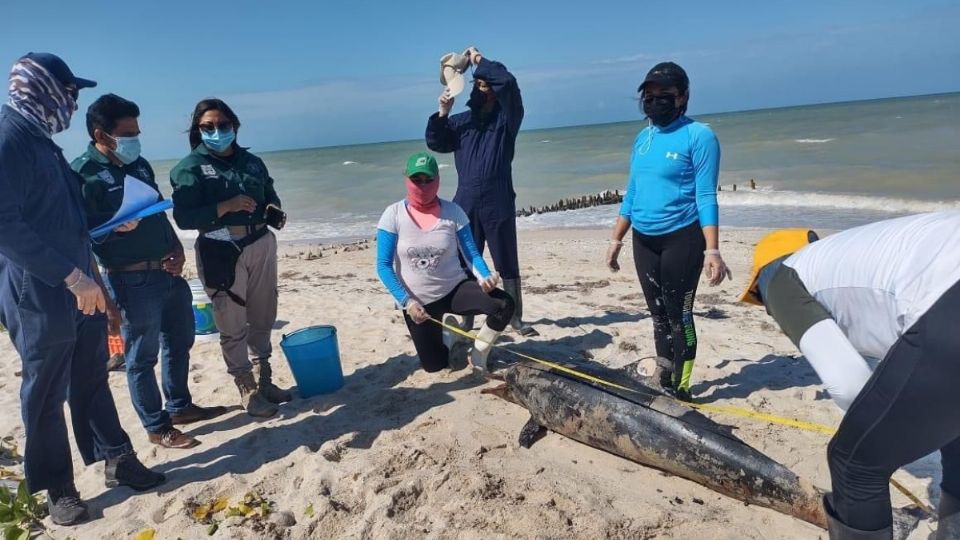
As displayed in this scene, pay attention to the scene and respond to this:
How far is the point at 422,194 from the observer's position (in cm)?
461

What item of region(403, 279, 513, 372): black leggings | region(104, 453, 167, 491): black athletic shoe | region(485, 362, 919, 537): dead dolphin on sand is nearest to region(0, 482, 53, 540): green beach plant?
region(104, 453, 167, 491): black athletic shoe

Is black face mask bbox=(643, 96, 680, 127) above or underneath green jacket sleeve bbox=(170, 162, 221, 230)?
above

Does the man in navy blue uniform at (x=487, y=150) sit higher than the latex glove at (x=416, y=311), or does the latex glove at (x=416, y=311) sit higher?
the man in navy blue uniform at (x=487, y=150)

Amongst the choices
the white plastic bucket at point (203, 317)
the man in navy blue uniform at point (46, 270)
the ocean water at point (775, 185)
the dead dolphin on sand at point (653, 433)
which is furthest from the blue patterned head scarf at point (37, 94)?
the ocean water at point (775, 185)

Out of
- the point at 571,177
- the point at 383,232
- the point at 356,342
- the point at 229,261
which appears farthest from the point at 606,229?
the point at 571,177

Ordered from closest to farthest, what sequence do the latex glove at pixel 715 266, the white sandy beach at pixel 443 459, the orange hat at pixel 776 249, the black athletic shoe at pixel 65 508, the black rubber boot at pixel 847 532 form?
the black rubber boot at pixel 847 532, the orange hat at pixel 776 249, the white sandy beach at pixel 443 459, the black athletic shoe at pixel 65 508, the latex glove at pixel 715 266

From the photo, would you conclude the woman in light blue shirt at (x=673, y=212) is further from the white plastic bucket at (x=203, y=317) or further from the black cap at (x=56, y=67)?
the white plastic bucket at (x=203, y=317)

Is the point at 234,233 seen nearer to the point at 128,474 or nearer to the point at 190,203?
the point at 190,203

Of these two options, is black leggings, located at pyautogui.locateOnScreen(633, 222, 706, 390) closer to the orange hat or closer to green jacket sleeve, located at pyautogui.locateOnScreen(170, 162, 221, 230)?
the orange hat

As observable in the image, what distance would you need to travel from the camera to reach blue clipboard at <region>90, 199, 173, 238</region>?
11.3ft

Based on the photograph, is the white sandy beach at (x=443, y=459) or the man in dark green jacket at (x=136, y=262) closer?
the white sandy beach at (x=443, y=459)

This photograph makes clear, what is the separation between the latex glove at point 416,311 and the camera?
452 centimetres

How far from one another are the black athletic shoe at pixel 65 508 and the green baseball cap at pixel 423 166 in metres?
2.85

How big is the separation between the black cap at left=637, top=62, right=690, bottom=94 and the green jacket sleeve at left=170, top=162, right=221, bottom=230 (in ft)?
9.68
